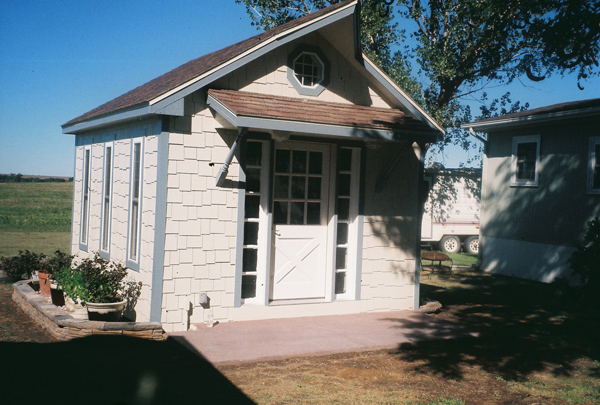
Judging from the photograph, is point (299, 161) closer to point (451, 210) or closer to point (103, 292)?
point (103, 292)

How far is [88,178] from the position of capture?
11367mm

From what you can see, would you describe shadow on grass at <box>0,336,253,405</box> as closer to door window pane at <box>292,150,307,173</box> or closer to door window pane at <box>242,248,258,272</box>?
door window pane at <box>242,248,258,272</box>

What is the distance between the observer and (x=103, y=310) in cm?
767

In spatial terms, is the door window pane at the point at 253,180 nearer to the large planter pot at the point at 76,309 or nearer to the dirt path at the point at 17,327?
the large planter pot at the point at 76,309

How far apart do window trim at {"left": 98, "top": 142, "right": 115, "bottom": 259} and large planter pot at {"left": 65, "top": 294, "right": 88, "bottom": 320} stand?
5.44ft

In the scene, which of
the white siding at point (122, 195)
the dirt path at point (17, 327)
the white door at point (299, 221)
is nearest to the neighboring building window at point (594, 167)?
the white door at point (299, 221)

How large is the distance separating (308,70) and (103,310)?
4636mm

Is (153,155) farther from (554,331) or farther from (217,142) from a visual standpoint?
(554,331)

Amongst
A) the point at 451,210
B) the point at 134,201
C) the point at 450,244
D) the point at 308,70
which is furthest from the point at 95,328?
the point at 450,244

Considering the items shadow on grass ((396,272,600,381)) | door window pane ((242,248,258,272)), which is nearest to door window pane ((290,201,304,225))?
door window pane ((242,248,258,272))

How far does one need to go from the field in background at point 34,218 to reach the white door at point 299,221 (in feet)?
35.4

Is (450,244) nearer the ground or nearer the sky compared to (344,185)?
nearer the ground

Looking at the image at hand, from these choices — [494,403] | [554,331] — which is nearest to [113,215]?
[494,403]

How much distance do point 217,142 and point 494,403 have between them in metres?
4.79
